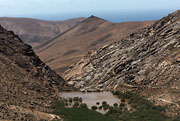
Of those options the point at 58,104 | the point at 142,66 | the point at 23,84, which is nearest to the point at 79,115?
the point at 58,104

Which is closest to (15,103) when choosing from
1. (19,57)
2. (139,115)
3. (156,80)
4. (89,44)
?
(139,115)

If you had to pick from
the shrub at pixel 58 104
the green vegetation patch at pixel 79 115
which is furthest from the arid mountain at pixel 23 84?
the green vegetation patch at pixel 79 115

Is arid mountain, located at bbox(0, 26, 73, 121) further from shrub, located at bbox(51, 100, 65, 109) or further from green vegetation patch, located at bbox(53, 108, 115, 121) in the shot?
green vegetation patch, located at bbox(53, 108, 115, 121)

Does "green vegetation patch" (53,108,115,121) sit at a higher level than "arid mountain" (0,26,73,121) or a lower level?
lower

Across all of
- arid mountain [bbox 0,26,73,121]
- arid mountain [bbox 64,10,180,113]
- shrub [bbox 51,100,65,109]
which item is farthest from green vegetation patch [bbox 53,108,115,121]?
arid mountain [bbox 64,10,180,113]

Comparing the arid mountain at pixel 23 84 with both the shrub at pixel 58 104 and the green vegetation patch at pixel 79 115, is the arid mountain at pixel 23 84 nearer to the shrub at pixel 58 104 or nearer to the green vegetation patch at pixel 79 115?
the shrub at pixel 58 104

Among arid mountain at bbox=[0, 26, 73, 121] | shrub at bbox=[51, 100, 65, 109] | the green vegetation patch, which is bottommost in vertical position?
the green vegetation patch
